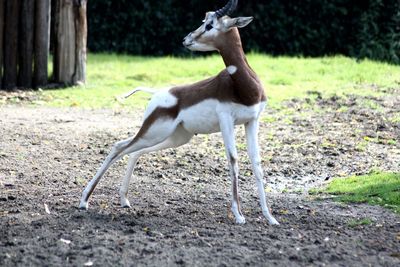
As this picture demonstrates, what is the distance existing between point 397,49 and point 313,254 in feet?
41.0

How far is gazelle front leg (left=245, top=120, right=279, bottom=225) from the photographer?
7.28 meters

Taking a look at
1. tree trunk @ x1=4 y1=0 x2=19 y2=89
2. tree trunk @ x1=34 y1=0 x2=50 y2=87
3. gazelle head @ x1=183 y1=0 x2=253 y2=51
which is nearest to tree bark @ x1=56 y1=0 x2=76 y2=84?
tree trunk @ x1=34 y1=0 x2=50 y2=87

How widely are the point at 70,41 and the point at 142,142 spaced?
7.07 m

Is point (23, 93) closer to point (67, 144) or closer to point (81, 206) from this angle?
point (67, 144)

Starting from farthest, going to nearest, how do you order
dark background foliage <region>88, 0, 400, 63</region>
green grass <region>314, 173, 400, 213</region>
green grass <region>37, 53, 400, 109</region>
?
dark background foliage <region>88, 0, 400, 63</region>
green grass <region>37, 53, 400, 109</region>
green grass <region>314, 173, 400, 213</region>

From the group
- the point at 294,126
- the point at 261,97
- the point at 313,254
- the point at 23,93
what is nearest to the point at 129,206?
the point at 261,97

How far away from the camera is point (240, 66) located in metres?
7.27

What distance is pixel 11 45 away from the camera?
549 inches

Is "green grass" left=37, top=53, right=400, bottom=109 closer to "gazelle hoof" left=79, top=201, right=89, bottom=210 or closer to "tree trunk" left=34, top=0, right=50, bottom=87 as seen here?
"tree trunk" left=34, top=0, right=50, bottom=87

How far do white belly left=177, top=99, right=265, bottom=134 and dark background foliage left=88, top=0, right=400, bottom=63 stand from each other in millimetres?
11034

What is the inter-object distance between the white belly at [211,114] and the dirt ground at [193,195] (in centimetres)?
74

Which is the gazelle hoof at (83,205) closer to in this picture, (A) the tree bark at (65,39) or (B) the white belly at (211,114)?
(B) the white belly at (211,114)

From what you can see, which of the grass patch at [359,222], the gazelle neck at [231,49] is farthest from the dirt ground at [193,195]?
the gazelle neck at [231,49]

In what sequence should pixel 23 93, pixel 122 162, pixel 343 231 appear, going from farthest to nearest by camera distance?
1. pixel 23 93
2. pixel 122 162
3. pixel 343 231
